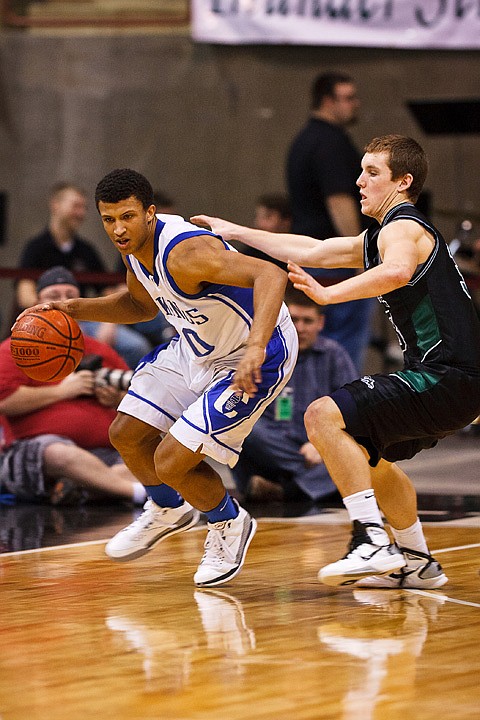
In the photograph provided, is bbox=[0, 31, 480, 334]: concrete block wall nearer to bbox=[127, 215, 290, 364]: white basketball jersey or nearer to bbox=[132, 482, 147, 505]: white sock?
bbox=[132, 482, 147, 505]: white sock

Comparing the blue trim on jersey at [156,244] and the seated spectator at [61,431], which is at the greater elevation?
the blue trim on jersey at [156,244]

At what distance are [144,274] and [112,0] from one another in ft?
23.3

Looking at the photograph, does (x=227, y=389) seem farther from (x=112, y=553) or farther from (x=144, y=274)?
(x=112, y=553)

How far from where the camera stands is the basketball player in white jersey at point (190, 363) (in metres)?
4.36

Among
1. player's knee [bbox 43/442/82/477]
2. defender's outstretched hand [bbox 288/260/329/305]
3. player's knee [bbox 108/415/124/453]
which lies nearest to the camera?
defender's outstretched hand [bbox 288/260/329/305]

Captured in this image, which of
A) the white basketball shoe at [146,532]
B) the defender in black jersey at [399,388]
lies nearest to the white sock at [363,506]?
the defender in black jersey at [399,388]

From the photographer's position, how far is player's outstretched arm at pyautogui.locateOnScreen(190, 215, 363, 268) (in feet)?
15.3

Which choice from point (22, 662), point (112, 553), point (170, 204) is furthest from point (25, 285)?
point (22, 662)

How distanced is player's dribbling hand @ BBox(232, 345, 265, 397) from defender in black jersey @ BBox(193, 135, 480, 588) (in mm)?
302

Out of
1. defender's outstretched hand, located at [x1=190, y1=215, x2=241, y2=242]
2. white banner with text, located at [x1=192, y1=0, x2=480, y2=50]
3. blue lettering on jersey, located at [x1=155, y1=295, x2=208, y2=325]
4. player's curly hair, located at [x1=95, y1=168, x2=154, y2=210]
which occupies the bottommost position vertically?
blue lettering on jersey, located at [x1=155, y1=295, x2=208, y2=325]

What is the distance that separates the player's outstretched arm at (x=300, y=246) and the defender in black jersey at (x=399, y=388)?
0.46 feet

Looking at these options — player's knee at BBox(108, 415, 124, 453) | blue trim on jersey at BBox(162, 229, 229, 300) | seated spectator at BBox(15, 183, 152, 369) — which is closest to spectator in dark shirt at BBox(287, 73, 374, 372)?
seated spectator at BBox(15, 183, 152, 369)

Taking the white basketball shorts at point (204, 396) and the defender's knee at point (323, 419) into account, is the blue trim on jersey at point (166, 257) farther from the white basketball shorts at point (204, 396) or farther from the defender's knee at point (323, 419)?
the defender's knee at point (323, 419)

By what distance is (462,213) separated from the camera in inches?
427
